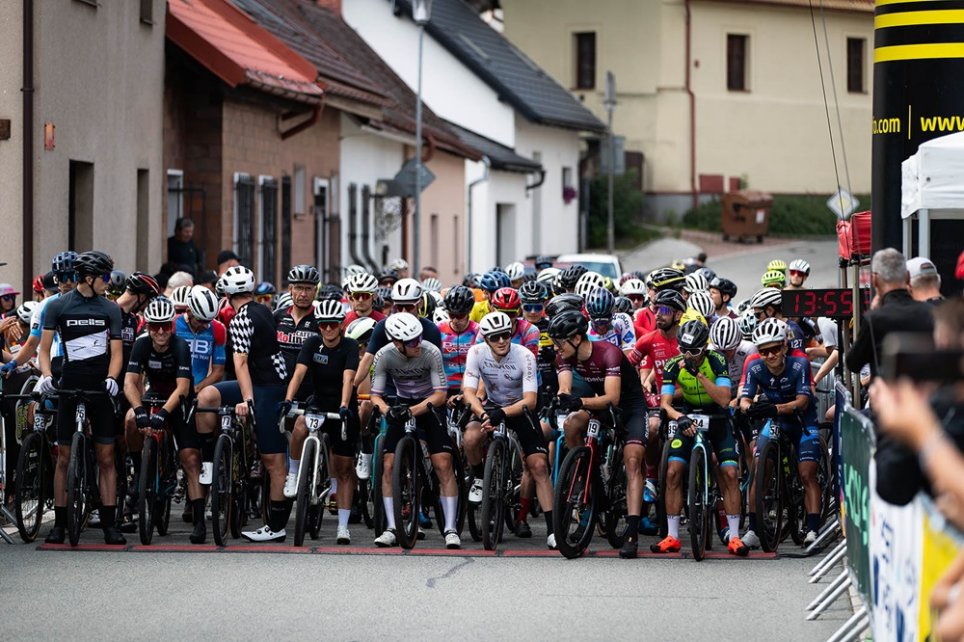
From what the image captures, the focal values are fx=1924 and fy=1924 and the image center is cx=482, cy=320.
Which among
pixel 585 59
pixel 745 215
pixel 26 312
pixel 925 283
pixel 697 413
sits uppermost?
pixel 585 59

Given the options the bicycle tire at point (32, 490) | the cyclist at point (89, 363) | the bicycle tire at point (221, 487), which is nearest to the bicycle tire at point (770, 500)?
the bicycle tire at point (221, 487)

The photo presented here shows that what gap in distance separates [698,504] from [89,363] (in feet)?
14.2

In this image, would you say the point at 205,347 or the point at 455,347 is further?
the point at 455,347

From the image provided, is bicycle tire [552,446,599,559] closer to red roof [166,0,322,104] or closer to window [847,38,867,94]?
red roof [166,0,322,104]

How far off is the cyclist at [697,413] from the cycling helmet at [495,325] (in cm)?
117

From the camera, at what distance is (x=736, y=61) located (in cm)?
7075

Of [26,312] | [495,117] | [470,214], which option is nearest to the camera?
[26,312]

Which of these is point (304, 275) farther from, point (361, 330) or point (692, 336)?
point (692, 336)

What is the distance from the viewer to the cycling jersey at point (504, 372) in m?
13.7

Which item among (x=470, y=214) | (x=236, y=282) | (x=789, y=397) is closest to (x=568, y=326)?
(x=789, y=397)

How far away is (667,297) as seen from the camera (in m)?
14.3

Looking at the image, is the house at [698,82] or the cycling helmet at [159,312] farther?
the house at [698,82]

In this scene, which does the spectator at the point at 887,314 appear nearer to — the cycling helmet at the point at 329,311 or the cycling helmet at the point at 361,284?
the cycling helmet at the point at 329,311

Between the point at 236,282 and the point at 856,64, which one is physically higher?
the point at 856,64
